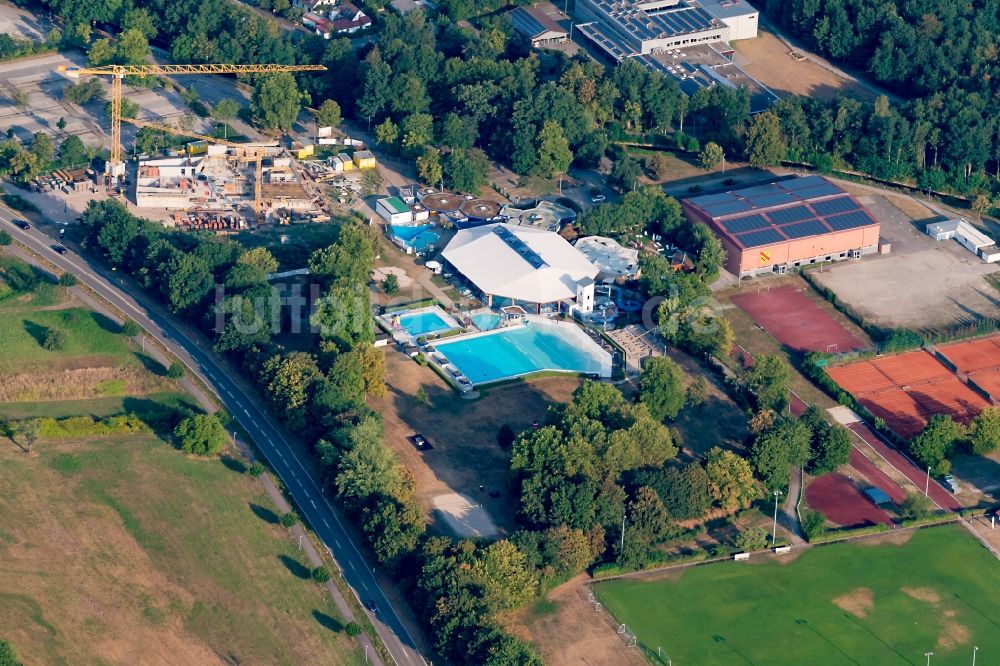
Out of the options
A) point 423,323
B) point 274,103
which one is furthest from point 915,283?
point 274,103

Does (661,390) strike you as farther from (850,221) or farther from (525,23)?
(525,23)

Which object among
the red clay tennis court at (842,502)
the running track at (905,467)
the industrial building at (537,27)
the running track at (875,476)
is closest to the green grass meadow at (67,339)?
the red clay tennis court at (842,502)

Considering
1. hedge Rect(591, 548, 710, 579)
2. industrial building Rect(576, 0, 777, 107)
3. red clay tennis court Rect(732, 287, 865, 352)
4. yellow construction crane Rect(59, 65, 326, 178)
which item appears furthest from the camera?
industrial building Rect(576, 0, 777, 107)

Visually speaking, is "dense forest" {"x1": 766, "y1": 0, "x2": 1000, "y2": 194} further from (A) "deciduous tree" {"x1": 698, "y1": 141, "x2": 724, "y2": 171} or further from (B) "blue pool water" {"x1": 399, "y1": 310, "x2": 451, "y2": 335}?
(B) "blue pool water" {"x1": 399, "y1": 310, "x2": 451, "y2": 335}

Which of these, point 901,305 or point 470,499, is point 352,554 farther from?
point 901,305

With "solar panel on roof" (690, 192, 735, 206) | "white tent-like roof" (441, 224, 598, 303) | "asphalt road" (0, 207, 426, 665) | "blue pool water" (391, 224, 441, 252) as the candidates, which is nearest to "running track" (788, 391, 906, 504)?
"white tent-like roof" (441, 224, 598, 303)

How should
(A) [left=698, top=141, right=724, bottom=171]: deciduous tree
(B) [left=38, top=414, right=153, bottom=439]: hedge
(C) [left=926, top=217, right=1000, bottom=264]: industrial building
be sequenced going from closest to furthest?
(B) [left=38, top=414, right=153, bottom=439]: hedge
(C) [left=926, top=217, right=1000, bottom=264]: industrial building
(A) [left=698, top=141, right=724, bottom=171]: deciduous tree
